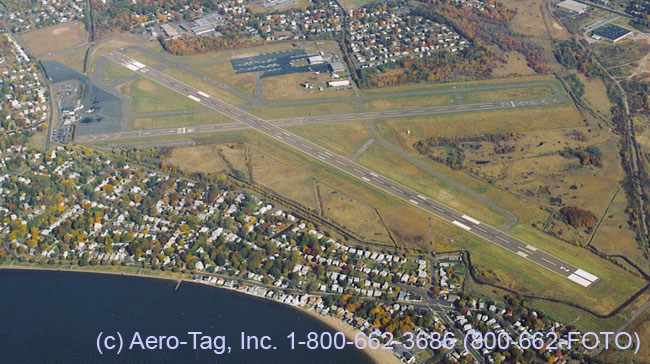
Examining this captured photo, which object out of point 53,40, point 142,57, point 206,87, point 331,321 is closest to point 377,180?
point 331,321

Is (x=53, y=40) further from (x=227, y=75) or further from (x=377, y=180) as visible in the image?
(x=377, y=180)

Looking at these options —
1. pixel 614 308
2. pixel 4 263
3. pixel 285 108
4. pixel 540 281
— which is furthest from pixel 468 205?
pixel 4 263

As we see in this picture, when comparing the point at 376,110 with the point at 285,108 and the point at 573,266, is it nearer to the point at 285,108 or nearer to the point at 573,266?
the point at 285,108

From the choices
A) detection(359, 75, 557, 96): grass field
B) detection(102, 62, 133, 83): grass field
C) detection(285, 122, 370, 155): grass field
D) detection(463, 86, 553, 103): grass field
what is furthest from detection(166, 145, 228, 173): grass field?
detection(463, 86, 553, 103): grass field

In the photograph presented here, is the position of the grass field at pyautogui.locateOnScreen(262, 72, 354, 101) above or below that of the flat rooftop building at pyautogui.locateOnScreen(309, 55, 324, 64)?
below

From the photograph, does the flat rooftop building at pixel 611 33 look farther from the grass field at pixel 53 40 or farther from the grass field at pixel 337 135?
the grass field at pixel 53 40

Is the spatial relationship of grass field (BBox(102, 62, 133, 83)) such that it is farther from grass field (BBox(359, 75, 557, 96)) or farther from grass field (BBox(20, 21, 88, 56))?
grass field (BBox(359, 75, 557, 96))
